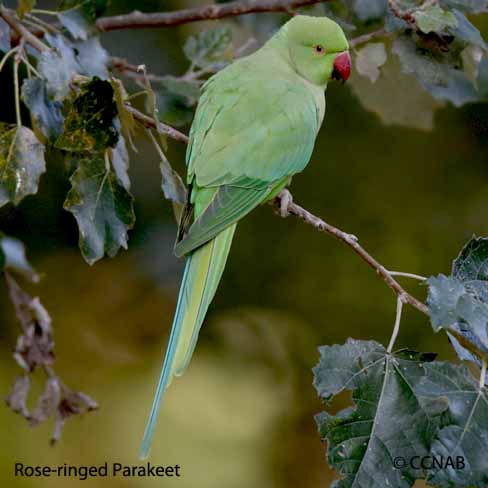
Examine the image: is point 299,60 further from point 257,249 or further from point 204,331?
point 204,331

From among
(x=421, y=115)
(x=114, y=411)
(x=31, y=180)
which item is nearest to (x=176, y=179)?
(x=31, y=180)

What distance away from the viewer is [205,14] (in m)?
2.57

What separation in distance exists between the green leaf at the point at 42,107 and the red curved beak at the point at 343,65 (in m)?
0.86

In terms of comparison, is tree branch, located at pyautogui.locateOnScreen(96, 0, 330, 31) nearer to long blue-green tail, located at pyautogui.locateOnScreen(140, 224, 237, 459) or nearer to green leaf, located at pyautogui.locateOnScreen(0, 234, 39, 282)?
green leaf, located at pyautogui.locateOnScreen(0, 234, 39, 282)

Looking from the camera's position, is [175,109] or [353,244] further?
[175,109]

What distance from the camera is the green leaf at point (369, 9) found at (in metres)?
2.33

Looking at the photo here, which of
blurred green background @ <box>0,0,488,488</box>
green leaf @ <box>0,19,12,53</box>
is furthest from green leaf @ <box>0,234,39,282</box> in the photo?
blurred green background @ <box>0,0,488,488</box>

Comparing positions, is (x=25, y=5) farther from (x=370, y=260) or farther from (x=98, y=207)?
(x=370, y=260)

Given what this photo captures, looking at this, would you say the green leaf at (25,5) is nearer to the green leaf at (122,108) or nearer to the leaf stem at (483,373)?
the green leaf at (122,108)

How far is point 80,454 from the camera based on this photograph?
3295 mm

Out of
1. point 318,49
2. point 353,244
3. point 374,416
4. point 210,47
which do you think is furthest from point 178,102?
point 374,416

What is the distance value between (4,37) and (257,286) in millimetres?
1849

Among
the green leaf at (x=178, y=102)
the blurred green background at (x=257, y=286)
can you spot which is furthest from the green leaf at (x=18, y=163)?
the blurred green background at (x=257, y=286)

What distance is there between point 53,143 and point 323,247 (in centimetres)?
194
